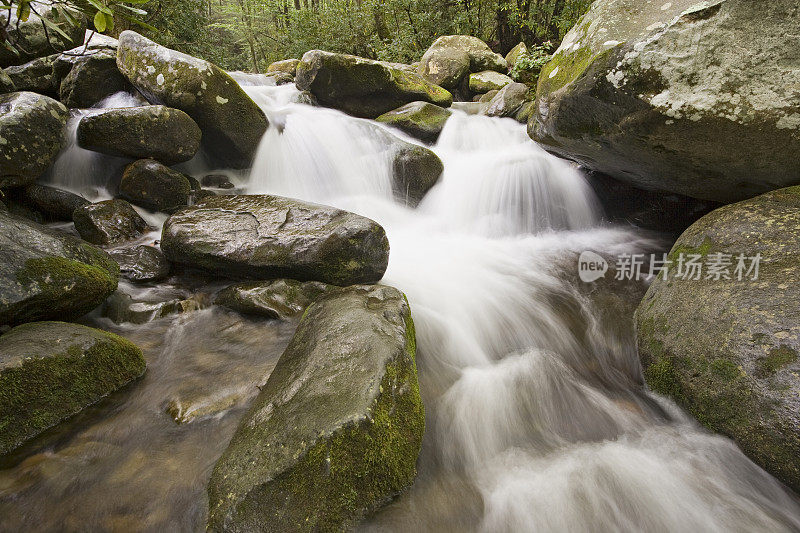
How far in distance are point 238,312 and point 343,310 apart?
1.40 metres

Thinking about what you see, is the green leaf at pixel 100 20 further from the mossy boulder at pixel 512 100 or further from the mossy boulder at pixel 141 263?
→ the mossy boulder at pixel 512 100

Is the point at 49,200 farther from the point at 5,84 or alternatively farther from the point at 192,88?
the point at 192,88

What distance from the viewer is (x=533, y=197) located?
6.29 m

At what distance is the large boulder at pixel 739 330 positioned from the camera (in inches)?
83.7

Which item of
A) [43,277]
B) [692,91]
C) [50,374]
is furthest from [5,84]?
[692,91]

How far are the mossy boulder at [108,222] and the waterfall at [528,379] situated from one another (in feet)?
7.22

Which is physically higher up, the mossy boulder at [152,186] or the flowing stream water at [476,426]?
the mossy boulder at [152,186]

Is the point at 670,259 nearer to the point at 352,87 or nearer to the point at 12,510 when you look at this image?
the point at 12,510

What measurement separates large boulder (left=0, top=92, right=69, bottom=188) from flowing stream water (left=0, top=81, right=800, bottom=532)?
0.77 metres

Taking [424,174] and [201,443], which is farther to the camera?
[424,174]

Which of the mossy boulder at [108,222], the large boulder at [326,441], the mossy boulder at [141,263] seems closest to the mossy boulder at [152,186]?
the mossy boulder at [108,222]

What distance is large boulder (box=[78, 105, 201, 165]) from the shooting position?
4742 millimetres

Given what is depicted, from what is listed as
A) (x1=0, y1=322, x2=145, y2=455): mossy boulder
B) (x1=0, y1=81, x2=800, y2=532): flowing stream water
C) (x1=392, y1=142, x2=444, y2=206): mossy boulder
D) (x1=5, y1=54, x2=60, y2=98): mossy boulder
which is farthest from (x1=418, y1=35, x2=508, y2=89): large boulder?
(x1=0, y1=322, x2=145, y2=455): mossy boulder

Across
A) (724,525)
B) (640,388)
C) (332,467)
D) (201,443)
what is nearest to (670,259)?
(640,388)
